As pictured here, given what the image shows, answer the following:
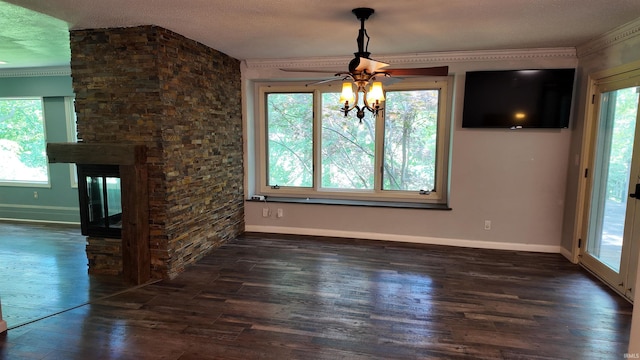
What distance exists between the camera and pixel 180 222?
3615 mm

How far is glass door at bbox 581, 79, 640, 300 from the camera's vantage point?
121 inches

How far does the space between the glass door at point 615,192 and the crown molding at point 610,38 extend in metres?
0.38

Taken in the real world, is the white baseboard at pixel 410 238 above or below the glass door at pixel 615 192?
below

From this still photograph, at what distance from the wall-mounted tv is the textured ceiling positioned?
33 centimetres

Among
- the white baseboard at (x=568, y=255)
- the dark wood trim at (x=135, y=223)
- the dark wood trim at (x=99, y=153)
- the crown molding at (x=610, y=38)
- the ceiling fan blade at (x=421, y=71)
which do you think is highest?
the crown molding at (x=610, y=38)

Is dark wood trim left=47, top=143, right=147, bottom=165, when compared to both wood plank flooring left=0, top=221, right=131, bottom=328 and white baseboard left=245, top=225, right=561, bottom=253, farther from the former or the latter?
white baseboard left=245, top=225, right=561, bottom=253

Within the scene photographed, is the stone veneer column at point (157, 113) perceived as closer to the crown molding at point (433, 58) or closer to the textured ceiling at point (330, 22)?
the textured ceiling at point (330, 22)

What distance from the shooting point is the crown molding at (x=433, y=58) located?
3965mm

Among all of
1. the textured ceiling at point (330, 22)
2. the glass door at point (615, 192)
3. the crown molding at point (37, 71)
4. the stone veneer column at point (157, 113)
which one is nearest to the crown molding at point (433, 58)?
the textured ceiling at point (330, 22)

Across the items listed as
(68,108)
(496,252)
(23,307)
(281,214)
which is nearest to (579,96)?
(496,252)

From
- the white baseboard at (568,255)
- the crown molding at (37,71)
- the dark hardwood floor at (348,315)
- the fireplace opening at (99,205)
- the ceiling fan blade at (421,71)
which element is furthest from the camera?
Answer: the crown molding at (37,71)

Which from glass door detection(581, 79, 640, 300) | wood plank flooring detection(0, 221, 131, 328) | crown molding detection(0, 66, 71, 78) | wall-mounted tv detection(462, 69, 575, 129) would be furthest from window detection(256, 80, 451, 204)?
crown molding detection(0, 66, 71, 78)

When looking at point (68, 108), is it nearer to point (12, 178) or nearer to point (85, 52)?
point (12, 178)

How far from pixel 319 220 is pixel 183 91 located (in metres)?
2.43
